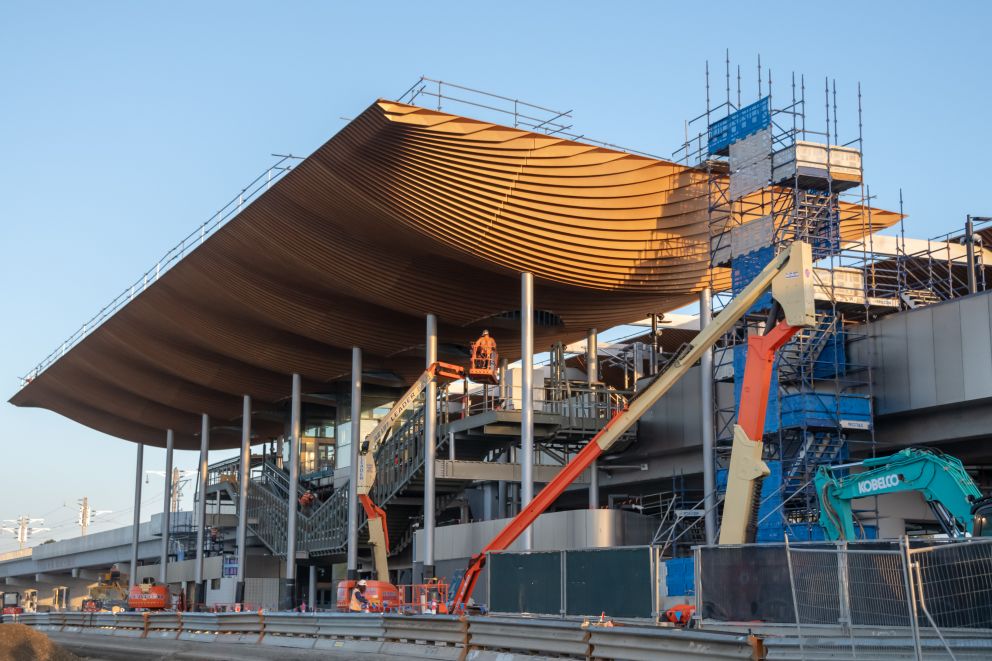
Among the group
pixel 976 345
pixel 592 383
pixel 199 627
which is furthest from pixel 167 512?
pixel 976 345

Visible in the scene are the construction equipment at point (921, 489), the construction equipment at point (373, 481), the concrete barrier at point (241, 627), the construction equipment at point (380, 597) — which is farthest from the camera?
the construction equipment at point (373, 481)

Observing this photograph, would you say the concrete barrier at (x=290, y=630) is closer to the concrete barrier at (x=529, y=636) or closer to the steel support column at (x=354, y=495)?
the concrete barrier at (x=529, y=636)

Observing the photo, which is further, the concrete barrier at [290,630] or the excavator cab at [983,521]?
the concrete barrier at [290,630]

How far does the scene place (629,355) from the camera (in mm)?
56656

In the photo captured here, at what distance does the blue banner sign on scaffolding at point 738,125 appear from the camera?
118 feet

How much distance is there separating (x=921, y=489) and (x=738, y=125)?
16641mm

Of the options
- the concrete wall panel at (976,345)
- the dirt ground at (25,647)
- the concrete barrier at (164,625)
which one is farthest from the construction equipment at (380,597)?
the concrete wall panel at (976,345)

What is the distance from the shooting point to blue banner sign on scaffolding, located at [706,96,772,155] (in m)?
35.9

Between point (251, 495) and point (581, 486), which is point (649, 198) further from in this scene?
point (251, 495)

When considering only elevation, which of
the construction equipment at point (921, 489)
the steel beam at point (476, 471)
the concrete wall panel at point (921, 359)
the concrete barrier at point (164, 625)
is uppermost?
the concrete wall panel at point (921, 359)

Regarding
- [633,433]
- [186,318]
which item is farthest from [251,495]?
[633,433]

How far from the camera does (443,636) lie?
63.1ft

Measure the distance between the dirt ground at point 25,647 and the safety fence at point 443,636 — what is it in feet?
17.0

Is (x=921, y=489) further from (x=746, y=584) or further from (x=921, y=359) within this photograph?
(x=921, y=359)
